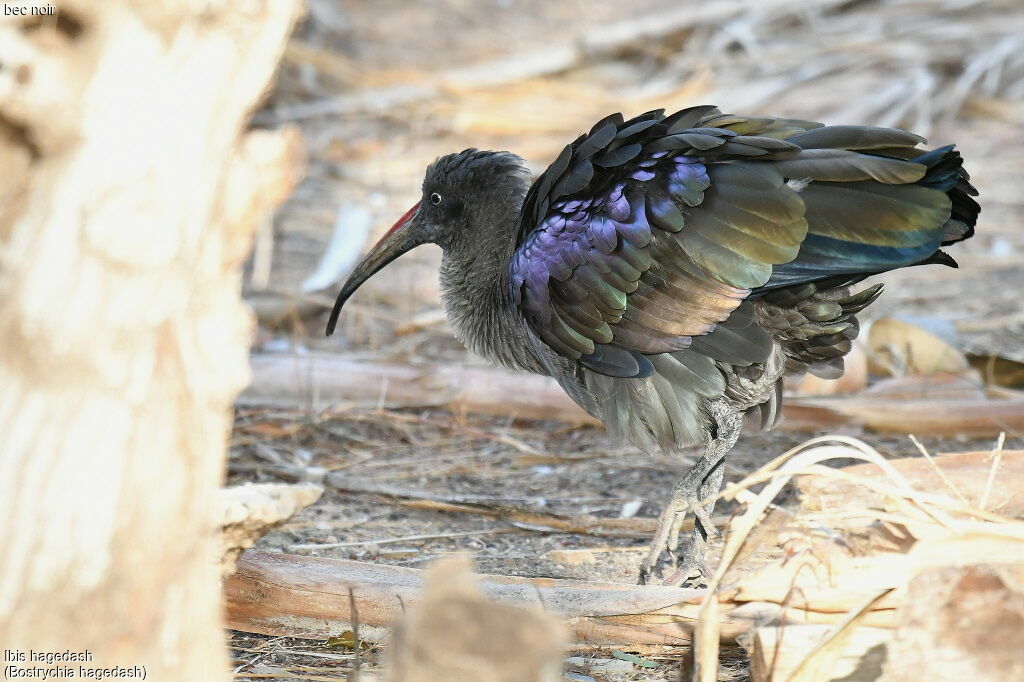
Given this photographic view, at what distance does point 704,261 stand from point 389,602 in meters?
1.24

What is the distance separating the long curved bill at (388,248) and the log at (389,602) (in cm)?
158

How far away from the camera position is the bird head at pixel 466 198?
13.0ft

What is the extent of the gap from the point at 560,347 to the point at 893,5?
7.25 meters

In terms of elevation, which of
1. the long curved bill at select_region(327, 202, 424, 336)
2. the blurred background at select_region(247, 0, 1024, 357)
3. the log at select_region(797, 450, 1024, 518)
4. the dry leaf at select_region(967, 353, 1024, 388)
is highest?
the blurred background at select_region(247, 0, 1024, 357)

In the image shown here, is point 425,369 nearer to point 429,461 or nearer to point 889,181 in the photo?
point 429,461

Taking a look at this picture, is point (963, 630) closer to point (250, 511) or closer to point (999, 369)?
point (250, 511)

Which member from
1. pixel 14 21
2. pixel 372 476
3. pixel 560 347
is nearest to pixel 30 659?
pixel 14 21

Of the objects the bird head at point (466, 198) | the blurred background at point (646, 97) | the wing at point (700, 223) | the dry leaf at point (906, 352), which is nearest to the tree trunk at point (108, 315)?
the wing at point (700, 223)

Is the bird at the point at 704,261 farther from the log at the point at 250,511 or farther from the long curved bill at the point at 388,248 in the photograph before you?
the log at the point at 250,511

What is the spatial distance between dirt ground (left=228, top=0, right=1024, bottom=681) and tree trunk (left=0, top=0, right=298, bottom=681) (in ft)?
3.39

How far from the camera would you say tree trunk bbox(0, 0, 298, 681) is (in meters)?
1.63

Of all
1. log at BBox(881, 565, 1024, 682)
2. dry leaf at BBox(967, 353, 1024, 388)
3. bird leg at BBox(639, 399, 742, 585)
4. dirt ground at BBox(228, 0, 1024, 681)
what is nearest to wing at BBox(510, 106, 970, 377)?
bird leg at BBox(639, 399, 742, 585)

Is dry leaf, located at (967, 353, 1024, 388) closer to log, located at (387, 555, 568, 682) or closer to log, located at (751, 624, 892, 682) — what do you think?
log, located at (751, 624, 892, 682)

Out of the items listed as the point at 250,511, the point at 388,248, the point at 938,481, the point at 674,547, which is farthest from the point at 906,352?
the point at 250,511
